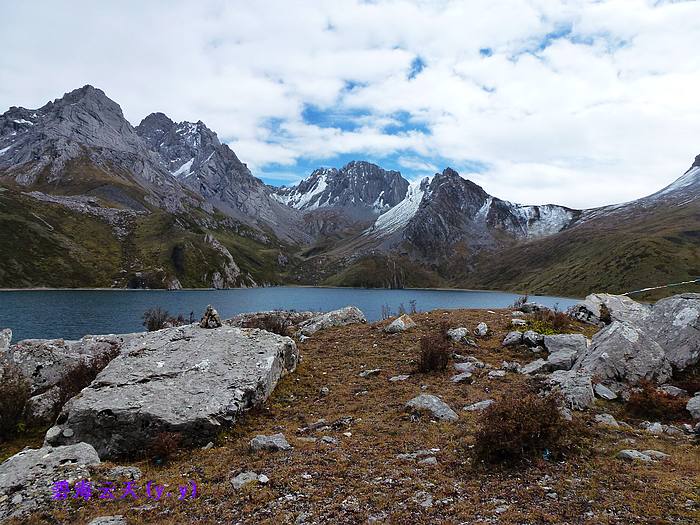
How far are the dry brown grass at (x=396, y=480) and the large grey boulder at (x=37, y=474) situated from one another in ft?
1.94

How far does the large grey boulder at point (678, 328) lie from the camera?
1609 centimetres

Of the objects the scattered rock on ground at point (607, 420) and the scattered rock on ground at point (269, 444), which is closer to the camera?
the scattered rock on ground at point (269, 444)

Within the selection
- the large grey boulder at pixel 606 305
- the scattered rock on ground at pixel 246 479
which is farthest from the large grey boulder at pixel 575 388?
the large grey boulder at pixel 606 305

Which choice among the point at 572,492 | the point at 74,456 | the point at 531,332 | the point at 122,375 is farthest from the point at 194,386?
the point at 531,332

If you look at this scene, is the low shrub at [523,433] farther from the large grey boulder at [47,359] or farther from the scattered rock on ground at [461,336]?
the large grey boulder at [47,359]

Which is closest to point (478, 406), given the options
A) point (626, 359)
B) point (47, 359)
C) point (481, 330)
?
point (626, 359)

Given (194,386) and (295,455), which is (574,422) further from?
(194,386)

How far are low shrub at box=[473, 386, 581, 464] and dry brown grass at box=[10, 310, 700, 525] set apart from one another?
0.39 meters

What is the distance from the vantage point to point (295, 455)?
10688 mm

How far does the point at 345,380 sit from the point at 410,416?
5607mm

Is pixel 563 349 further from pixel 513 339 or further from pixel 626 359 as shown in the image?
pixel 626 359

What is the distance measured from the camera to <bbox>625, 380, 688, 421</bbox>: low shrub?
12.5 metres

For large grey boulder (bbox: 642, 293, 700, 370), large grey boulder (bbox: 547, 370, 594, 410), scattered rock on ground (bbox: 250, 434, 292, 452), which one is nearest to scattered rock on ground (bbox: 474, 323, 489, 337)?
large grey boulder (bbox: 642, 293, 700, 370)

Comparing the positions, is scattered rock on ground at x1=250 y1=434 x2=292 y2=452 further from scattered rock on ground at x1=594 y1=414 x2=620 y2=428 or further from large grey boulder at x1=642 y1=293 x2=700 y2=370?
large grey boulder at x1=642 y1=293 x2=700 y2=370
